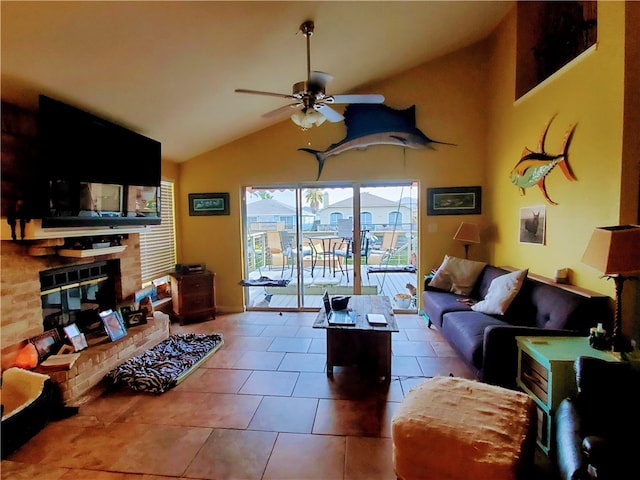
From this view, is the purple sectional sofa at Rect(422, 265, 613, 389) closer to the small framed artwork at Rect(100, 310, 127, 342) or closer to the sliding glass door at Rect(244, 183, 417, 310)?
the sliding glass door at Rect(244, 183, 417, 310)

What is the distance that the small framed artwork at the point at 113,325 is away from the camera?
10.0 feet

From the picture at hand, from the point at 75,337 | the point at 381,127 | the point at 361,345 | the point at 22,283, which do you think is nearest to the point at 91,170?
the point at 22,283

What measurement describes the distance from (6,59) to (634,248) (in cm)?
397

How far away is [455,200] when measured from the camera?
177 inches

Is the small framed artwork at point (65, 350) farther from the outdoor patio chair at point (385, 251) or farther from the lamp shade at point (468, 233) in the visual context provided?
the lamp shade at point (468, 233)

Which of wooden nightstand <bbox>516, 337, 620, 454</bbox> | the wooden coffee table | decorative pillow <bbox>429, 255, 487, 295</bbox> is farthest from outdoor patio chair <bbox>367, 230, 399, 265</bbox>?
wooden nightstand <bbox>516, 337, 620, 454</bbox>

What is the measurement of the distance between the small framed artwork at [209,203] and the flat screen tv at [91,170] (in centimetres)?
125

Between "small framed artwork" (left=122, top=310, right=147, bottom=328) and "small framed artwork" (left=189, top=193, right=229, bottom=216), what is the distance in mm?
1854

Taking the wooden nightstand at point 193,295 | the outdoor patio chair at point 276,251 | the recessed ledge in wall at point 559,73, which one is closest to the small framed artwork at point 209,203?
the outdoor patio chair at point 276,251

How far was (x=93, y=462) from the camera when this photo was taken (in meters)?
1.91

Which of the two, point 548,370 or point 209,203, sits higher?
point 209,203

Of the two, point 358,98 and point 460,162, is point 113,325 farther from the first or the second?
point 460,162

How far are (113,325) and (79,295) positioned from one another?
0.48 metres

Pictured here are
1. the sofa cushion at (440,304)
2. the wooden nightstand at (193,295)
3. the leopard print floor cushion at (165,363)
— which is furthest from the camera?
the wooden nightstand at (193,295)
